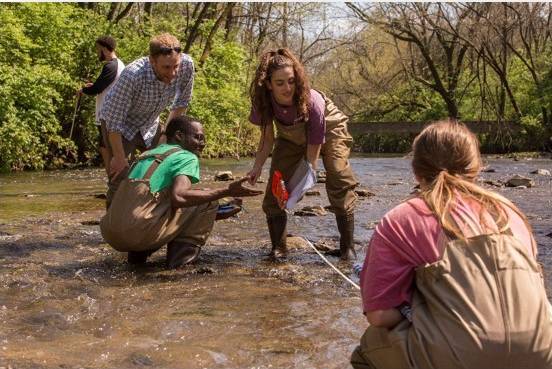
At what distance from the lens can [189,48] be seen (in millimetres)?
19922

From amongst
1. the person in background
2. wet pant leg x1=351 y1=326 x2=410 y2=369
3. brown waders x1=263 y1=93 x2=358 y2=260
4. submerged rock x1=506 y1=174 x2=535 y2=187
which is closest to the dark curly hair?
brown waders x1=263 y1=93 x2=358 y2=260

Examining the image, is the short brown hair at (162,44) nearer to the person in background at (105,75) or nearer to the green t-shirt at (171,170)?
the green t-shirt at (171,170)

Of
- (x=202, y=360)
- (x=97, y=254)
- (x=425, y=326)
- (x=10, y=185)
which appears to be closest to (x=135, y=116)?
(x=97, y=254)

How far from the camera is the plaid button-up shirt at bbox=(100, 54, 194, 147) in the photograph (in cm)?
575

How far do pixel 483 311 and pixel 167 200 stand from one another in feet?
9.61

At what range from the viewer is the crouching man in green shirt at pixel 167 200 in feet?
15.8

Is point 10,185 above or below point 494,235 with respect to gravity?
below

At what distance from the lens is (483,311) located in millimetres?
2291

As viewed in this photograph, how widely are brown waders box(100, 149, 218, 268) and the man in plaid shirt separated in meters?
0.81

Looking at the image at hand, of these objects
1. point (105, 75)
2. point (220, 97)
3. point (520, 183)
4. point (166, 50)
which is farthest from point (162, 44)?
point (220, 97)

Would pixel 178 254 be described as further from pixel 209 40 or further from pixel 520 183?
pixel 209 40

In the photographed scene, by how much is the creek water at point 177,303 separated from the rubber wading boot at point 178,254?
63 mm

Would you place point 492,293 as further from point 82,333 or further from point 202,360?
point 82,333

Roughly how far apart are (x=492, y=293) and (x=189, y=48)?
18272 mm
